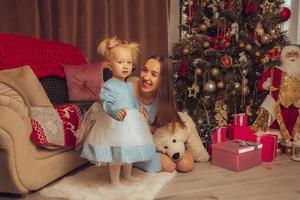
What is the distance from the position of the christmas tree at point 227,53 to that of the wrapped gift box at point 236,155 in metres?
0.47

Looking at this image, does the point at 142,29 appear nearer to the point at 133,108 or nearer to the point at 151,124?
the point at 151,124

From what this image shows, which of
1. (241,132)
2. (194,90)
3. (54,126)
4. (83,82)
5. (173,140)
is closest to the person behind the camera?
(54,126)

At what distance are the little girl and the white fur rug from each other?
0.16 meters

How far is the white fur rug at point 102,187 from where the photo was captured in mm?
1640

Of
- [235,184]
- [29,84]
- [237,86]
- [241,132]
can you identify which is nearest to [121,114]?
[29,84]

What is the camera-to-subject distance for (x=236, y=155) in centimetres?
204

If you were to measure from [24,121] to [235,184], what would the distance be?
4.10 feet

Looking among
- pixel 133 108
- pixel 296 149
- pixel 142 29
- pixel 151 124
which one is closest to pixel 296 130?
→ pixel 296 149

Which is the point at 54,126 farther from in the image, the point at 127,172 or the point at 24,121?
the point at 127,172

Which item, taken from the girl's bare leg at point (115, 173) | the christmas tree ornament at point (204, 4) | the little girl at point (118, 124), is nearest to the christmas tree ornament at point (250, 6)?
the christmas tree ornament at point (204, 4)

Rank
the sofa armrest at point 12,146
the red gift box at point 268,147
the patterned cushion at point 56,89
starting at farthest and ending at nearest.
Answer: the patterned cushion at point 56,89, the red gift box at point 268,147, the sofa armrest at point 12,146

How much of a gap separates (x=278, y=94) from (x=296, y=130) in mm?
317

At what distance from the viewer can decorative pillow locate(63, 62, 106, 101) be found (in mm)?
2473

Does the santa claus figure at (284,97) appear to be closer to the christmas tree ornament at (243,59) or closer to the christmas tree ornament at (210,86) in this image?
the christmas tree ornament at (243,59)
